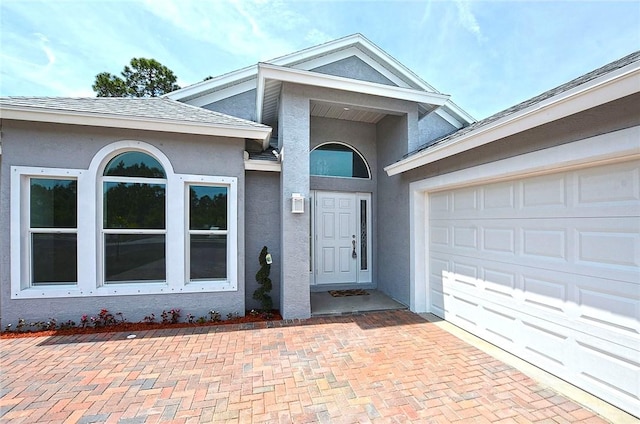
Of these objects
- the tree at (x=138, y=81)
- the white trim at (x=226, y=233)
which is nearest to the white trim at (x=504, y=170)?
the white trim at (x=226, y=233)

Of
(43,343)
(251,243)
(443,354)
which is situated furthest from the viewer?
(251,243)

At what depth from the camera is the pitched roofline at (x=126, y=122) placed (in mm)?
4777

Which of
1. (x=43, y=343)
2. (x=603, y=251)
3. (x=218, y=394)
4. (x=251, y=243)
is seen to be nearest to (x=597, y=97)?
(x=603, y=251)

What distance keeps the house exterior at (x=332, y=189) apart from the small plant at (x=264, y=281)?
33 centimetres

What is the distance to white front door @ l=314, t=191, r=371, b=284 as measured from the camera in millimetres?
8008

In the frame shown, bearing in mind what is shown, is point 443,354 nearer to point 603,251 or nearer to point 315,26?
point 603,251

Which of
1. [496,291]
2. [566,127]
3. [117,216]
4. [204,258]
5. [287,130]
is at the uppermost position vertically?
[287,130]

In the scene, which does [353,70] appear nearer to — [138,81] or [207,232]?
[207,232]

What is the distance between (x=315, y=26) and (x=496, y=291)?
26.4ft

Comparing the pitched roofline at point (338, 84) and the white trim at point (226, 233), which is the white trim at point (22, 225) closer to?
the white trim at point (226, 233)

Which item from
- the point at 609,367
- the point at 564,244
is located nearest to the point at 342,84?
the point at 564,244

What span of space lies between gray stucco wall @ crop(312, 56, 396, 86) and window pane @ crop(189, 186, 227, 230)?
392 centimetres

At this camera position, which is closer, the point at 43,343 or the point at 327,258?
the point at 43,343

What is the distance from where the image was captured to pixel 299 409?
2986 mm
